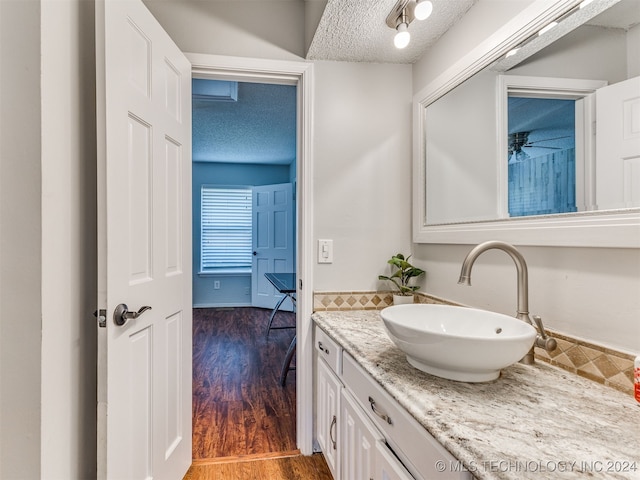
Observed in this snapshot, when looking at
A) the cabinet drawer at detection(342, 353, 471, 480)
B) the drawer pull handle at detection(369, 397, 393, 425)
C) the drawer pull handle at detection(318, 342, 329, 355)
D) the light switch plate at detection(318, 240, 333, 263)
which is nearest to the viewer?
the cabinet drawer at detection(342, 353, 471, 480)

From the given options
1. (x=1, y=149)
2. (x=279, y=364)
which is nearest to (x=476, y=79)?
(x=1, y=149)

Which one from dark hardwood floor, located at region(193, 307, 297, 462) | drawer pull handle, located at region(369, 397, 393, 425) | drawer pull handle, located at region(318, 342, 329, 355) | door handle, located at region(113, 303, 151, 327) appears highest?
door handle, located at region(113, 303, 151, 327)

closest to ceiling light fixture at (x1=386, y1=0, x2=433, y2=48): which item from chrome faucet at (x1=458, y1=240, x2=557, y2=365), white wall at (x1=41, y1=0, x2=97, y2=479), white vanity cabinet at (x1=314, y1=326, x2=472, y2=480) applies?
chrome faucet at (x1=458, y1=240, x2=557, y2=365)

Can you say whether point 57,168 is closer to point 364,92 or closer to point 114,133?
point 114,133

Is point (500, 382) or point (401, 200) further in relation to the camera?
point (401, 200)

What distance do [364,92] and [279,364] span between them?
246cm

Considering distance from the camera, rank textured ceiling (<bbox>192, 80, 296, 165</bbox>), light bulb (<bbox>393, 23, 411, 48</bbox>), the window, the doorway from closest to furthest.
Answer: light bulb (<bbox>393, 23, 411, 48</bbox>), the doorway, textured ceiling (<bbox>192, 80, 296, 165</bbox>), the window

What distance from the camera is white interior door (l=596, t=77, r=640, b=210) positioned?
0.80 meters

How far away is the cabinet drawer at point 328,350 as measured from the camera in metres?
1.37

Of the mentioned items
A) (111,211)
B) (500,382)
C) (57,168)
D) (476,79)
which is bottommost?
(500,382)

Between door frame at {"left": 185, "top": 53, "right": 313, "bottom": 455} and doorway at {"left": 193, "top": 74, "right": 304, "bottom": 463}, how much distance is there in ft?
1.15

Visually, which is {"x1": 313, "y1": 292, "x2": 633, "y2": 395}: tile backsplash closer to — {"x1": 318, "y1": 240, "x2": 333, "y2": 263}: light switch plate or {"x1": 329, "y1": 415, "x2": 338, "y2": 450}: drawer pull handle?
{"x1": 329, "y1": 415, "x2": 338, "y2": 450}: drawer pull handle

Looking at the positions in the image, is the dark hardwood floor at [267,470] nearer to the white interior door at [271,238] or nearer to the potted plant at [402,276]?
the potted plant at [402,276]

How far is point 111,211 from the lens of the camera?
1.06 m
